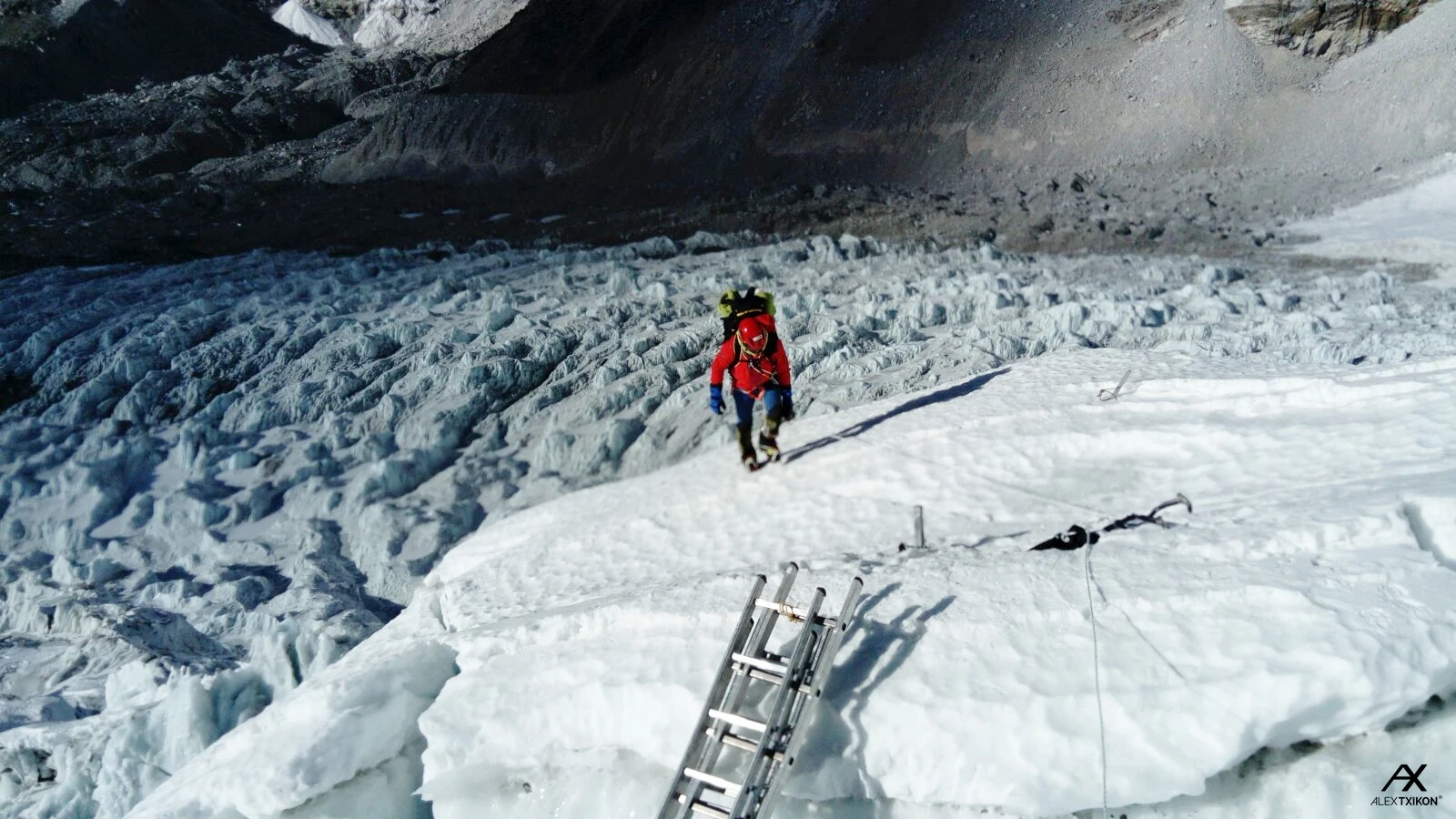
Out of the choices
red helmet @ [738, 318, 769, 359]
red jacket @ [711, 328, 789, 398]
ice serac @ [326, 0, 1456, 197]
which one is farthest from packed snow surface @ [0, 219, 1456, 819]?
ice serac @ [326, 0, 1456, 197]

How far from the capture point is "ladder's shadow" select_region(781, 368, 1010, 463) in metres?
8.03

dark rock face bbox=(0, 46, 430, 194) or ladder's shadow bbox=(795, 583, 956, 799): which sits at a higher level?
dark rock face bbox=(0, 46, 430, 194)

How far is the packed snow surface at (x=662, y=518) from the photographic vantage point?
429 cm

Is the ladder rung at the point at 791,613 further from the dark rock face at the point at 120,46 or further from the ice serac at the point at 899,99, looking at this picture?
the dark rock face at the point at 120,46

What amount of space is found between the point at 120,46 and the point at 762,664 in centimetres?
4547

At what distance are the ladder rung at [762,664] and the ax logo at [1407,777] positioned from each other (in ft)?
7.89

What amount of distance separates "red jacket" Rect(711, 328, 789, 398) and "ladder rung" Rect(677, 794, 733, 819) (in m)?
3.81

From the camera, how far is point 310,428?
39.4 feet

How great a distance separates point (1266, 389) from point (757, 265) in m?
9.29

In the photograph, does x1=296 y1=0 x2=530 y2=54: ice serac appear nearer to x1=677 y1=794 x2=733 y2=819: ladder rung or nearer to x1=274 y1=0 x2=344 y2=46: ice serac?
x1=274 y1=0 x2=344 y2=46: ice serac

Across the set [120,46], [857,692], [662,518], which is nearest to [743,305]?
[662,518]

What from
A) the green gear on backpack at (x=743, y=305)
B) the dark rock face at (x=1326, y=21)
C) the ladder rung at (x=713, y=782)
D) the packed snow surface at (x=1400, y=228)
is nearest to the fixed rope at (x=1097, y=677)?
the ladder rung at (x=713, y=782)

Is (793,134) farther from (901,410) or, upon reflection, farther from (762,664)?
(762,664)

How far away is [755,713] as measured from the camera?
14.9ft
